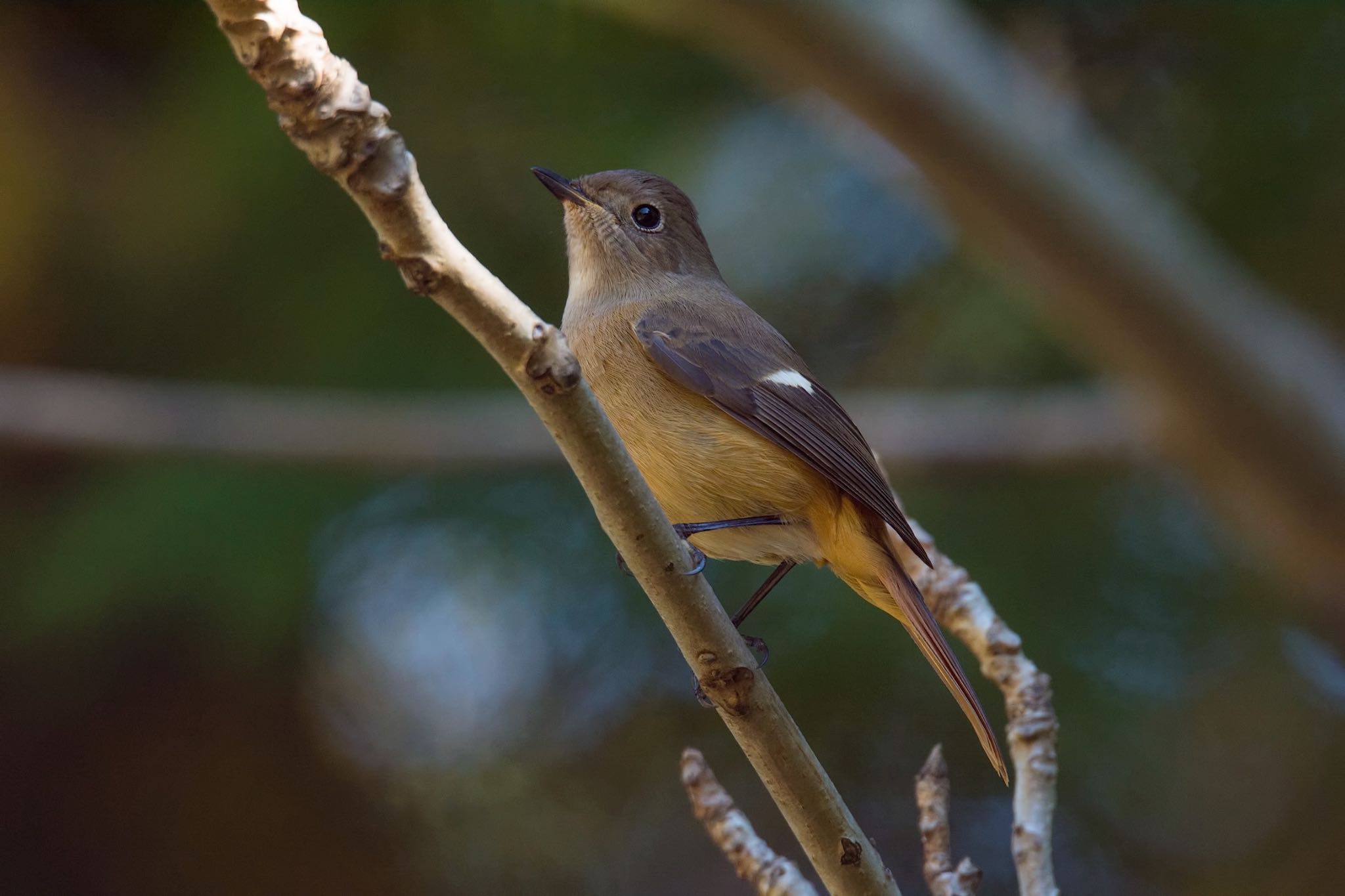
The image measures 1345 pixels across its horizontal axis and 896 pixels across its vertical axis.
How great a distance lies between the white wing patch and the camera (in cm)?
281

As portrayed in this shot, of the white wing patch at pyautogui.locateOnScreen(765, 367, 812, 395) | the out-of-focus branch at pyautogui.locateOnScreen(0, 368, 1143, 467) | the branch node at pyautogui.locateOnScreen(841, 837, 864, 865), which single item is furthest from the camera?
the out-of-focus branch at pyautogui.locateOnScreen(0, 368, 1143, 467)

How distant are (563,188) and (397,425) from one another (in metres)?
1.60

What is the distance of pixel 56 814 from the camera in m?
4.15

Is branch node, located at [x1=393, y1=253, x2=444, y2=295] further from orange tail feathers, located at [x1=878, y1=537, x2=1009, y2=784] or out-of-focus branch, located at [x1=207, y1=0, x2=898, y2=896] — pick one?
orange tail feathers, located at [x1=878, y1=537, x2=1009, y2=784]

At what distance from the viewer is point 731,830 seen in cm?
198

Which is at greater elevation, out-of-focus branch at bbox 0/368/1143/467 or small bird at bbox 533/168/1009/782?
out-of-focus branch at bbox 0/368/1143/467

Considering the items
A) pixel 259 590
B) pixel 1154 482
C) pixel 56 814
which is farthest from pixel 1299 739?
pixel 56 814

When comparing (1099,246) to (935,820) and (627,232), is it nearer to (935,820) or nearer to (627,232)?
(627,232)

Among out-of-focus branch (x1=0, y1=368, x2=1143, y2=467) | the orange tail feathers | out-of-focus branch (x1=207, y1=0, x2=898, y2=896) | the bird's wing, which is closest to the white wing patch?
the bird's wing

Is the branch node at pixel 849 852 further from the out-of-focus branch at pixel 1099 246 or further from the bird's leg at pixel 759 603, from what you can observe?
the out-of-focus branch at pixel 1099 246

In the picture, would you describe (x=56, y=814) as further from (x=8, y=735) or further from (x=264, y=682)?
(x=264, y=682)

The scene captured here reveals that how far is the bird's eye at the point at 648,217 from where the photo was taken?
131 inches

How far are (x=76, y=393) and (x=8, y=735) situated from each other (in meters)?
1.10

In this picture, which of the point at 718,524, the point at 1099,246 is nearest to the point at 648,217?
the point at 718,524
